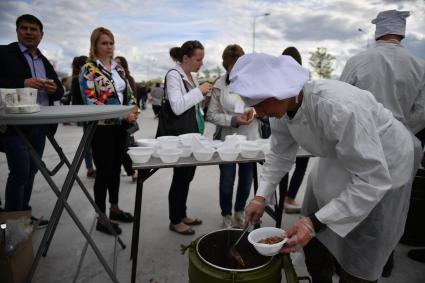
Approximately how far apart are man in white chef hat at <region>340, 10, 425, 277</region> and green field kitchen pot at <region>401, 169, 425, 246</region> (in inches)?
21.4

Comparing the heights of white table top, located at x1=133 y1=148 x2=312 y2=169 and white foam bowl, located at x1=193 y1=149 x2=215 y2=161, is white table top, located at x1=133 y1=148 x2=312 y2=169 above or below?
below

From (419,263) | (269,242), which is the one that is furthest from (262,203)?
(419,263)

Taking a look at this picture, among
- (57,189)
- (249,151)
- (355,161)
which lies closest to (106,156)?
(57,189)

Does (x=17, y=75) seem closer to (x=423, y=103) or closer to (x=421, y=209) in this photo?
(x=423, y=103)

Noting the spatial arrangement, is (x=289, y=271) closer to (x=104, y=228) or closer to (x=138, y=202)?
(x=138, y=202)

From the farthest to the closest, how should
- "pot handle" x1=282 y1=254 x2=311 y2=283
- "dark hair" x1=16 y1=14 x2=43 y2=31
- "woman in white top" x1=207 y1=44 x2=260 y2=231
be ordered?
"woman in white top" x1=207 y1=44 x2=260 y2=231
"dark hair" x1=16 y1=14 x2=43 y2=31
"pot handle" x1=282 y1=254 x2=311 y2=283

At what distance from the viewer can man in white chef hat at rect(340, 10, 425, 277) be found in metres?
2.16

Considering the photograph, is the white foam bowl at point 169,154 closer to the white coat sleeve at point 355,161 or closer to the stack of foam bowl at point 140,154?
the stack of foam bowl at point 140,154

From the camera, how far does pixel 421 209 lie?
2518 mm

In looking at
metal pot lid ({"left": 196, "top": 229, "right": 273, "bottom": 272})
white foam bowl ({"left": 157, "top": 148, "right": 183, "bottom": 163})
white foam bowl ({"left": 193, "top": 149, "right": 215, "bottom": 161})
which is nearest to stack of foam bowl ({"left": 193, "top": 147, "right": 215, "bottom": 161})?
white foam bowl ({"left": 193, "top": 149, "right": 215, "bottom": 161})

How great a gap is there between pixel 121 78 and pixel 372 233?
233 centimetres

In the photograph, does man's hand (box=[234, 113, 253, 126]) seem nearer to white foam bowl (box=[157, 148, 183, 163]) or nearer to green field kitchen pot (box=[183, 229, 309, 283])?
white foam bowl (box=[157, 148, 183, 163])

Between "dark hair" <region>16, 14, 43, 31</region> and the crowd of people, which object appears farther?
"dark hair" <region>16, 14, 43, 31</region>

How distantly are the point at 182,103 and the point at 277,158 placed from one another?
1.08m
